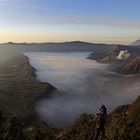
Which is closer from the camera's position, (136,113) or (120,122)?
(120,122)

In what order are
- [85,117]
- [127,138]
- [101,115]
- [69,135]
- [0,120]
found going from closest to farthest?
[101,115] < [127,138] < [0,120] < [69,135] < [85,117]

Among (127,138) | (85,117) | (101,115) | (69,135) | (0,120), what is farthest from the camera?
(85,117)

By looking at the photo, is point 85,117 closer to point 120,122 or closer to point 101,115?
point 120,122

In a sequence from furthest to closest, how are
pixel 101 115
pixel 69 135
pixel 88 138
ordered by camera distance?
pixel 69 135 → pixel 88 138 → pixel 101 115

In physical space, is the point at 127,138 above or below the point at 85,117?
above

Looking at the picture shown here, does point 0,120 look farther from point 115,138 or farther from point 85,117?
point 85,117

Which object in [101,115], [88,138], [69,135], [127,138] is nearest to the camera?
[101,115]

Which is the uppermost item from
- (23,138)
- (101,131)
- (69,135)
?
(101,131)

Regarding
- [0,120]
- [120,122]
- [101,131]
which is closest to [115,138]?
[120,122]

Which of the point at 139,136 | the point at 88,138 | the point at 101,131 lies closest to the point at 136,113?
the point at 88,138
